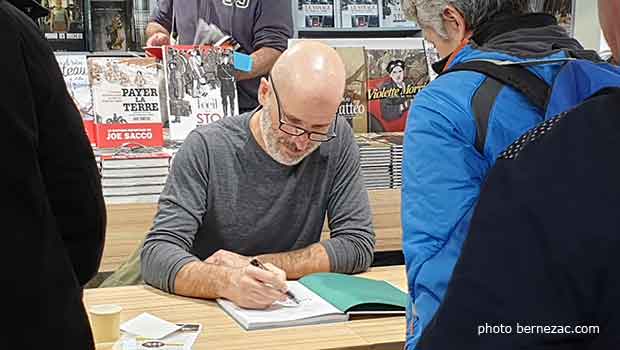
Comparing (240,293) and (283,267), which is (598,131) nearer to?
(240,293)

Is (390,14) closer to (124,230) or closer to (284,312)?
(124,230)

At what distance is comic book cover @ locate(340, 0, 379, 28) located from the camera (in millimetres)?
4730

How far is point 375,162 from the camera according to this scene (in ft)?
11.6

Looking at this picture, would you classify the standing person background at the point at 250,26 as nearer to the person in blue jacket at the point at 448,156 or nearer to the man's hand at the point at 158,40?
the man's hand at the point at 158,40

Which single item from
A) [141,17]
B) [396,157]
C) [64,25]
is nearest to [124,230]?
[396,157]

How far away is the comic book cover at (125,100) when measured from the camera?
3.22 m

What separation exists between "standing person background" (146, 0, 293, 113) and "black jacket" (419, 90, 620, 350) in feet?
9.29

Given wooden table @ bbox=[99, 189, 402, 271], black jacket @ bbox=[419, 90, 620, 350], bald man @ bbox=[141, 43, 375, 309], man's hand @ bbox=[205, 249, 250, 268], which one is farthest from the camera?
wooden table @ bbox=[99, 189, 402, 271]

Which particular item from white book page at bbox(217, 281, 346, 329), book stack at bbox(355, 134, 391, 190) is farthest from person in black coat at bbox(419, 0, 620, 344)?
book stack at bbox(355, 134, 391, 190)

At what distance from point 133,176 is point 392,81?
1.28 meters

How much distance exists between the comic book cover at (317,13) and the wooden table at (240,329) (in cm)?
276

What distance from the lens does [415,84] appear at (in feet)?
12.4

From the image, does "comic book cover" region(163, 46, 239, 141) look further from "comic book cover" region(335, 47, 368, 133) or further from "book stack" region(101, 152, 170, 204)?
"comic book cover" region(335, 47, 368, 133)

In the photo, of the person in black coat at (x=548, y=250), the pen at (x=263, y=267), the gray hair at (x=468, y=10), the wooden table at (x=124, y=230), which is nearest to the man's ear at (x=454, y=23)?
the gray hair at (x=468, y=10)
